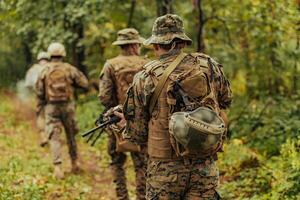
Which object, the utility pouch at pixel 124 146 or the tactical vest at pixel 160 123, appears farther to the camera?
the utility pouch at pixel 124 146

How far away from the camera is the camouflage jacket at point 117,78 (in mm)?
8086

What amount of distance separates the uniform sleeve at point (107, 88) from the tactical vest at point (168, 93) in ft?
8.81

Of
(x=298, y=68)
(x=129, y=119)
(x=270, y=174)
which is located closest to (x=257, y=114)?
(x=298, y=68)

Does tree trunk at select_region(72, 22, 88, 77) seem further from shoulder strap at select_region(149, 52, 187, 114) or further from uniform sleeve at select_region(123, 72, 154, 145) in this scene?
shoulder strap at select_region(149, 52, 187, 114)

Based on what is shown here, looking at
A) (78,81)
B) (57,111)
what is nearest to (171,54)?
(78,81)

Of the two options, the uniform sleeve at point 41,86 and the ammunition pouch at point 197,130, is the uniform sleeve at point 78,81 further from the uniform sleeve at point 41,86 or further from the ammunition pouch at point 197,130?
the ammunition pouch at point 197,130

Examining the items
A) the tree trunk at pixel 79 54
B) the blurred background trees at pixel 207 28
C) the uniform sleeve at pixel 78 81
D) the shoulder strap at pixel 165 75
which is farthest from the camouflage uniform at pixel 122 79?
the tree trunk at pixel 79 54

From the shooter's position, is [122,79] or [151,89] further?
[122,79]

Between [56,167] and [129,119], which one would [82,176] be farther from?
[129,119]

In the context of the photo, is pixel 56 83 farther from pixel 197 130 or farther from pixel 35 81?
pixel 197 130

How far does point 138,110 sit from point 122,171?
323 cm

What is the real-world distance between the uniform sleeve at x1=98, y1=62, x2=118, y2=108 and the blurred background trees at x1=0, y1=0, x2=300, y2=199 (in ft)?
8.11

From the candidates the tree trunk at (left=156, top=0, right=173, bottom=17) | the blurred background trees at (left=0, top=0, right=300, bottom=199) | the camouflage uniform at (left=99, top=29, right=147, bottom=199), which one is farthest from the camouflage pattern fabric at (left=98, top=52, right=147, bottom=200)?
the tree trunk at (left=156, top=0, right=173, bottom=17)

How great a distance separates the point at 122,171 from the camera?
28.2ft
